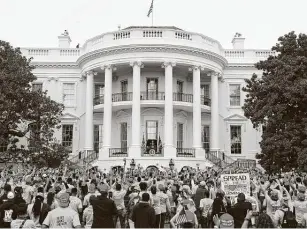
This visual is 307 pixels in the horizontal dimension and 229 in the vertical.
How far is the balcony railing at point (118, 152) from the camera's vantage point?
30.6 metres

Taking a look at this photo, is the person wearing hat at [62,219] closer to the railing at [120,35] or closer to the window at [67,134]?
the railing at [120,35]

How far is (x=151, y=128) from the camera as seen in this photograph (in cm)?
3331

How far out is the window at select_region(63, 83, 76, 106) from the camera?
1412 inches

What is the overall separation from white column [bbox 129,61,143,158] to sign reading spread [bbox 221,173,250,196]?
59.5ft

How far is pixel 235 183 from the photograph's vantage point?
11.7 m

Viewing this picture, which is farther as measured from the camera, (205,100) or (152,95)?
(205,100)

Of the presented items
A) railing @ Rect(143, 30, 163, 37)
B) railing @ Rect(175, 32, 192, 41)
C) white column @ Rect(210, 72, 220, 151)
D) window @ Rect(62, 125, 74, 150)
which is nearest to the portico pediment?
white column @ Rect(210, 72, 220, 151)

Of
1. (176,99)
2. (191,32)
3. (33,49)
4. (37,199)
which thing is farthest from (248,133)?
(37,199)

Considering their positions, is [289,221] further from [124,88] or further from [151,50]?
[124,88]

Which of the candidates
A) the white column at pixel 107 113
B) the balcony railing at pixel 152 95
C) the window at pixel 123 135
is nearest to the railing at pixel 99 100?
the window at pixel 123 135

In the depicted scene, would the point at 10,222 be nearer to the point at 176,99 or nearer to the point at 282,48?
the point at 282,48

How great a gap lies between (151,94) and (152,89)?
0.42 m

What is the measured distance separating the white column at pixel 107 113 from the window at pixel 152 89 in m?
3.00

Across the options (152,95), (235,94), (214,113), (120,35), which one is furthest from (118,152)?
(235,94)
